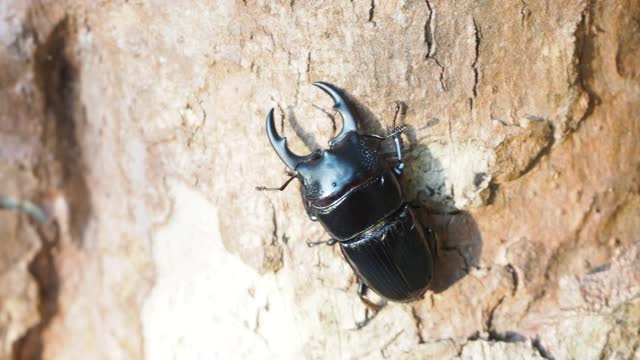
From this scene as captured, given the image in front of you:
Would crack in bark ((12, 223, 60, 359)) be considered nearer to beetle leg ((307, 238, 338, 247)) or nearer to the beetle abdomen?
beetle leg ((307, 238, 338, 247))

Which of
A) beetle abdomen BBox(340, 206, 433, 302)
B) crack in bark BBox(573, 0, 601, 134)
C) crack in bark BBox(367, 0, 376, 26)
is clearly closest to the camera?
crack in bark BBox(367, 0, 376, 26)

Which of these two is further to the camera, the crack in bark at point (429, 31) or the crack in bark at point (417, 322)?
the crack in bark at point (417, 322)

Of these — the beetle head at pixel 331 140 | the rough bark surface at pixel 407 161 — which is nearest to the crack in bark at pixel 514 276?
the rough bark surface at pixel 407 161

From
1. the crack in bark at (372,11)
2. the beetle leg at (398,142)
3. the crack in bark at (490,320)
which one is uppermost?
the crack in bark at (372,11)

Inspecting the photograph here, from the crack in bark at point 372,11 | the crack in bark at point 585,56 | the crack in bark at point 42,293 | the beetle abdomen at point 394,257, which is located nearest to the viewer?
the crack in bark at point 372,11

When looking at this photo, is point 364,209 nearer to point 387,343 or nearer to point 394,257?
point 394,257

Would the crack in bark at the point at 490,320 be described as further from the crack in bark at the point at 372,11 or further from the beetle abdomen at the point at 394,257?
the crack in bark at the point at 372,11

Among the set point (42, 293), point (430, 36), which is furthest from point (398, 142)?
point (42, 293)

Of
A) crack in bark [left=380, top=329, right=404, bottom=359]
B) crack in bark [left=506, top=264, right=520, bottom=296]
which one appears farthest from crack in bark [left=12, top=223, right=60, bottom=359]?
crack in bark [left=506, top=264, right=520, bottom=296]

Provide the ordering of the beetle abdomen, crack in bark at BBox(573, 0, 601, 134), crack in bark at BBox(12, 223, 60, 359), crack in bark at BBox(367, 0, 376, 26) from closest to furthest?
1. crack in bark at BBox(367, 0, 376, 26)
2. crack in bark at BBox(573, 0, 601, 134)
3. the beetle abdomen
4. crack in bark at BBox(12, 223, 60, 359)
